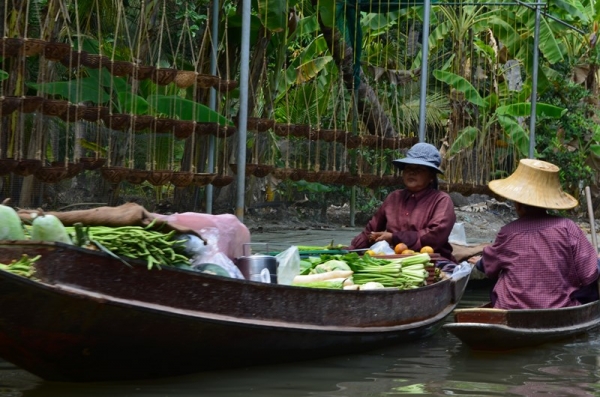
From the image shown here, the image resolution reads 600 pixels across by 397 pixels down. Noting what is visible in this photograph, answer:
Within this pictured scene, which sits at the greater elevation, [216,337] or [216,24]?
[216,24]

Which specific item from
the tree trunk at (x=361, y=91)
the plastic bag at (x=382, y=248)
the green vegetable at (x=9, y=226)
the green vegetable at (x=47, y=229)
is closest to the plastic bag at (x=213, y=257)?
the green vegetable at (x=47, y=229)

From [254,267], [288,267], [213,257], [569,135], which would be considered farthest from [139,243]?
[569,135]

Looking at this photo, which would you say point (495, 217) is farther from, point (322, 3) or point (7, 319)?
point (7, 319)

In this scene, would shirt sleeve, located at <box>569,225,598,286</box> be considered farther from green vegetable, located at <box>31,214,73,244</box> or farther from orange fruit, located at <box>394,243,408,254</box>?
green vegetable, located at <box>31,214,73,244</box>

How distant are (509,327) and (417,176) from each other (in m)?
1.61

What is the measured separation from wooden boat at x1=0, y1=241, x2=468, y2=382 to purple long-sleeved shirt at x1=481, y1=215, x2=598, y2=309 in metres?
1.19

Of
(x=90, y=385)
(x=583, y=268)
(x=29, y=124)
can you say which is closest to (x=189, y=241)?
(x=90, y=385)

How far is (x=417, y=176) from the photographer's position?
735cm

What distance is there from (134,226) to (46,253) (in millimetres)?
601

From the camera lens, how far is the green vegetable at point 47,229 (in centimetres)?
436

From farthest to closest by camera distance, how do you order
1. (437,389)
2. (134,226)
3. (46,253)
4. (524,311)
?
(524,311), (437,389), (134,226), (46,253)

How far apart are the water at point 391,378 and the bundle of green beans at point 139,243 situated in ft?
2.09

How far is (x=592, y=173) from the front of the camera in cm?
1764

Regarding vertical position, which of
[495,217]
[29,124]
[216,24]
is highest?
[216,24]
